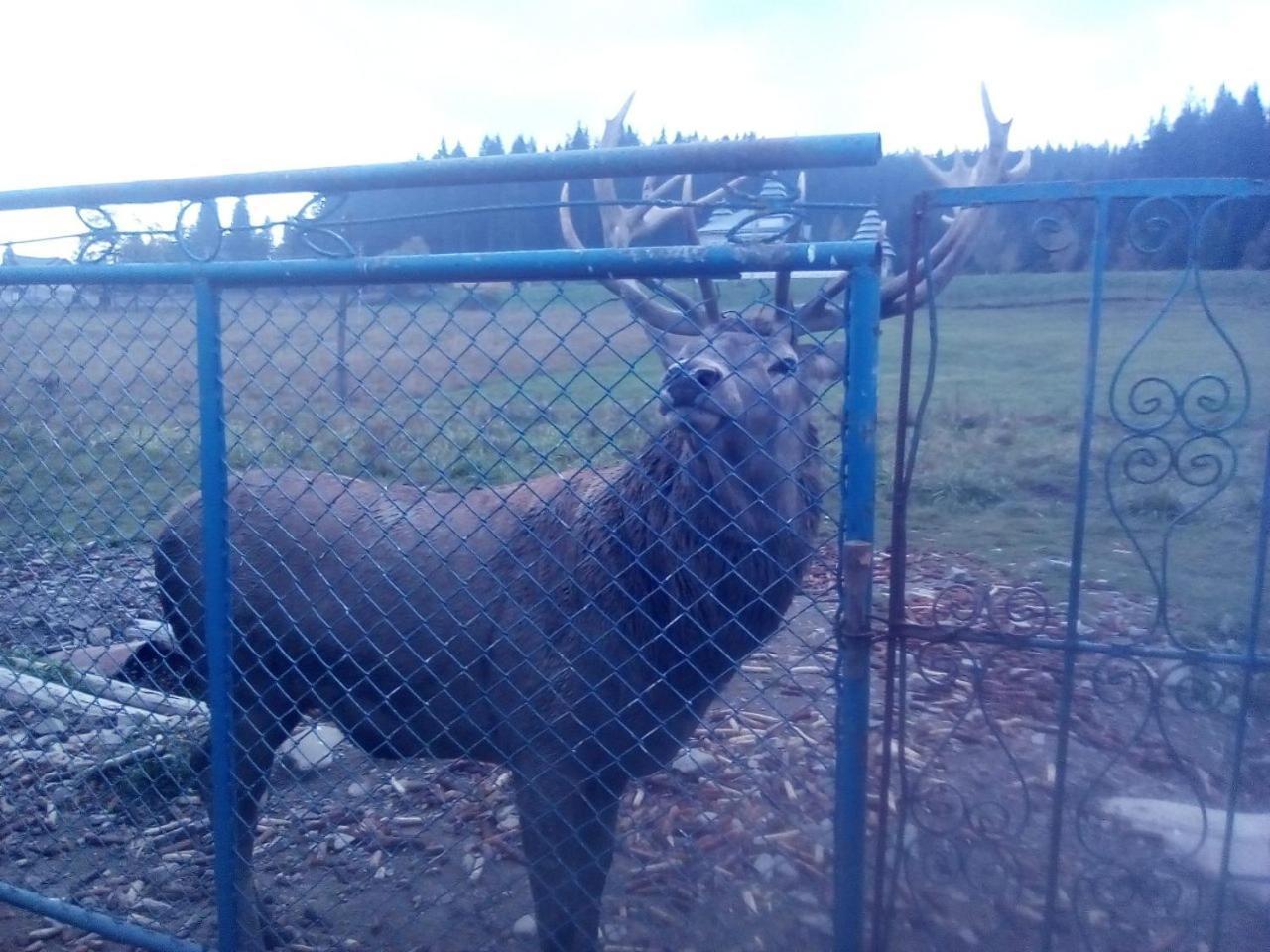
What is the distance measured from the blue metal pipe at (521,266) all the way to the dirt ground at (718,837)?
140 centimetres

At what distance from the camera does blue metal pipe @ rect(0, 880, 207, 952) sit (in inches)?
136

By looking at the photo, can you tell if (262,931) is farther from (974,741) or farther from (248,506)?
(974,741)

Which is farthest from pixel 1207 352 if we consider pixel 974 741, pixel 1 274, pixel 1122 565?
pixel 1 274

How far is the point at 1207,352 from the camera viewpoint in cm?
1107

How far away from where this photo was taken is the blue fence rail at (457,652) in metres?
2.75

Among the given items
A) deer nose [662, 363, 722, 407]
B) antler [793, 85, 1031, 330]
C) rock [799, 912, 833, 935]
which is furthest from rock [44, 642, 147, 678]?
antler [793, 85, 1031, 330]

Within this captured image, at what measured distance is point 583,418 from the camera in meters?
3.03

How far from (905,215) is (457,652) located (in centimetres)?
211

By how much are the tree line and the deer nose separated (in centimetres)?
55

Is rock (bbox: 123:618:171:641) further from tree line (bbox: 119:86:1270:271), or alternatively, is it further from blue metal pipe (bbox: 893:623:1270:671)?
blue metal pipe (bbox: 893:623:1270:671)

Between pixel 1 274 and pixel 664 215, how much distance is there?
91.7 inches

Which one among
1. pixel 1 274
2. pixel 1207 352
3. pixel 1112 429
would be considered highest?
pixel 1 274

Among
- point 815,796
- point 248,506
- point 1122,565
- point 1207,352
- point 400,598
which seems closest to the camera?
point 400,598

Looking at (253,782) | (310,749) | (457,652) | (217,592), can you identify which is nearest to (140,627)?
(310,749)
